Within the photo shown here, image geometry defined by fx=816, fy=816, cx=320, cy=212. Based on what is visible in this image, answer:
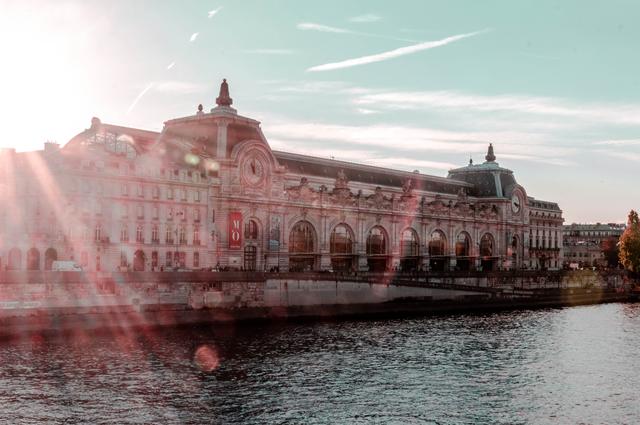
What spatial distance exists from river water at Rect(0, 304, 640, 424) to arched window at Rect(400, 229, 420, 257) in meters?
58.1

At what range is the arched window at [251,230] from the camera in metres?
111

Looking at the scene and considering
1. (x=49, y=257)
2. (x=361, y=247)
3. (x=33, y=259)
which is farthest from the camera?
(x=361, y=247)

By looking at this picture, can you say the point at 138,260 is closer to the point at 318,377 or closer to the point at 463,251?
the point at 318,377

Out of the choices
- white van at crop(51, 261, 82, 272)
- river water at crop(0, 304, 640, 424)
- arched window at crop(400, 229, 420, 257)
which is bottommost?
river water at crop(0, 304, 640, 424)

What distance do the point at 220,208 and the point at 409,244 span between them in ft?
149

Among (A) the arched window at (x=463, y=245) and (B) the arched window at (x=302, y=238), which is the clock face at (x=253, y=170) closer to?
(B) the arched window at (x=302, y=238)

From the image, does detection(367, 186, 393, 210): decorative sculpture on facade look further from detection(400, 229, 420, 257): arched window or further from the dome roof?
the dome roof

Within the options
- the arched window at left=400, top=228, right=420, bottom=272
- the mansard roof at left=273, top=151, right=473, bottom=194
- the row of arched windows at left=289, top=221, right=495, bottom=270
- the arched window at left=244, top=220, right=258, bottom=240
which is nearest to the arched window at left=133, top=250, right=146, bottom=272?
the arched window at left=244, top=220, right=258, bottom=240

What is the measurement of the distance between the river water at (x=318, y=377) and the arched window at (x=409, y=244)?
58.1 meters

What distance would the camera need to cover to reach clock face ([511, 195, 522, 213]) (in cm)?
17275

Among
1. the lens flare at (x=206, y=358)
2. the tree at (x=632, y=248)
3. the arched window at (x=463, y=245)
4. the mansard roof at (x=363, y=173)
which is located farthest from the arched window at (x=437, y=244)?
the lens flare at (x=206, y=358)

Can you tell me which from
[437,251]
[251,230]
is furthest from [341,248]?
[437,251]

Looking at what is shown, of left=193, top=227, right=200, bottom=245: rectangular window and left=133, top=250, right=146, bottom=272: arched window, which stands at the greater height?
left=193, top=227, right=200, bottom=245: rectangular window

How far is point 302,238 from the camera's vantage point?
396ft
